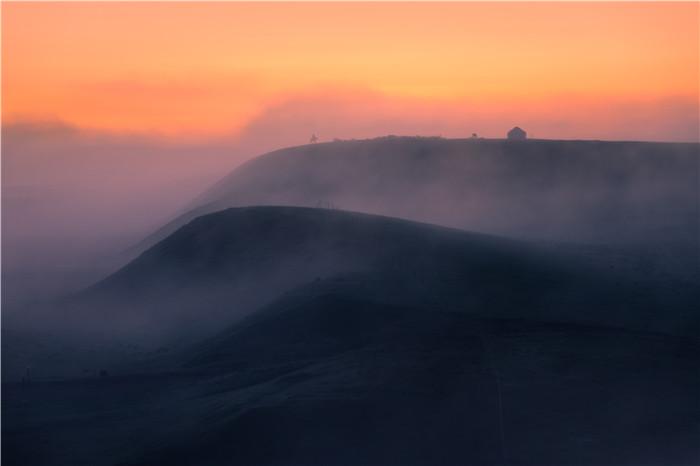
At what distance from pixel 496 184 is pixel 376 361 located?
41165 millimetres

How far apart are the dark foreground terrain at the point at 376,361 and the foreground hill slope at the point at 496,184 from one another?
52.8 feet

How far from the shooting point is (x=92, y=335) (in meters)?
26.1

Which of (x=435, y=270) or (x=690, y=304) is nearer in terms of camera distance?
(x=690, y=304)

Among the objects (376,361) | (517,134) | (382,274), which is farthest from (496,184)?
(376,361)

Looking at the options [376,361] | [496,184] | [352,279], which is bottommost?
[376,361]

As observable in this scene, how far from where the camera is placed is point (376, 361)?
17.4 m

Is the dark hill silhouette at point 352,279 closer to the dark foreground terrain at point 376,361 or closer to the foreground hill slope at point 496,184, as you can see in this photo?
the dark foreground terrain at point 376,361

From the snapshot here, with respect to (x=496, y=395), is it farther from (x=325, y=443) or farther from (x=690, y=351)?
(x=690, y=351)

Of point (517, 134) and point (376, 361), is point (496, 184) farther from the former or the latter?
point (376, 361)

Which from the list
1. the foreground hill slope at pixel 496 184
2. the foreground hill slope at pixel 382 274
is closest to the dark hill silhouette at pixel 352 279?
the foreground hill slope at pixel 382 274

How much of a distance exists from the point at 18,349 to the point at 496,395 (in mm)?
13147

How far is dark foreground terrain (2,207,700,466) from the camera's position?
45.8 feet

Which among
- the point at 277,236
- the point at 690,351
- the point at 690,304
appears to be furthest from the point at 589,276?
the point at 277,236

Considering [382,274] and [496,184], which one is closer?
[382,274]
